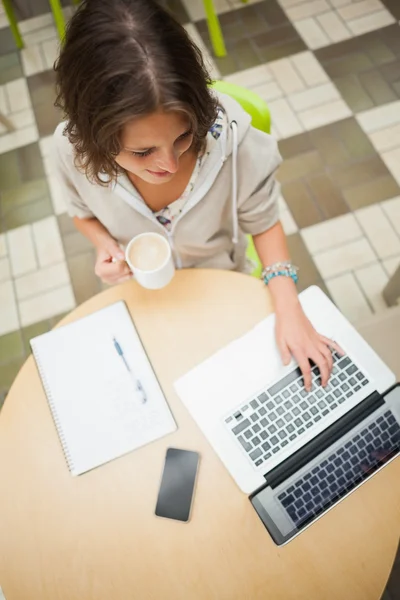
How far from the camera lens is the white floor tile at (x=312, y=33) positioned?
2.51m

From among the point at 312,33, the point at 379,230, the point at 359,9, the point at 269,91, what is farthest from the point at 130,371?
the point at 359,9

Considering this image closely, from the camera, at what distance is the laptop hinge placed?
0.92m

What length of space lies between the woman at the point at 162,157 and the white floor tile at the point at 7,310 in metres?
0.95

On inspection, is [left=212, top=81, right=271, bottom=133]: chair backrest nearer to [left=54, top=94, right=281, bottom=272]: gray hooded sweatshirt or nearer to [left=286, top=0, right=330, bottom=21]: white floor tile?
[left=54, top=94, right=281, bottom=272]: gray hooded sweatshirt

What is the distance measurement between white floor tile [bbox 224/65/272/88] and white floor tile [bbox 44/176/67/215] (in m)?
1.06

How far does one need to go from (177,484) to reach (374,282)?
1.36m

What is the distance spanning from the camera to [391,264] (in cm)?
198

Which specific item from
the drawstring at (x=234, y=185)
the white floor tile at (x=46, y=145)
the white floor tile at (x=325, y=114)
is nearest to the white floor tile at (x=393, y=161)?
the white floor tile at (x=325, y=114)

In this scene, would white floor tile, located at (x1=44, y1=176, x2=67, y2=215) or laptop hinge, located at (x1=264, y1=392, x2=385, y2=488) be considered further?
white floor tile, located at (x1=44, y1=176, x2=67, y2=215)

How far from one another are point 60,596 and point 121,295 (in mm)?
639

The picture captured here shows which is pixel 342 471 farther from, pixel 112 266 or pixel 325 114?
pixel 325 114

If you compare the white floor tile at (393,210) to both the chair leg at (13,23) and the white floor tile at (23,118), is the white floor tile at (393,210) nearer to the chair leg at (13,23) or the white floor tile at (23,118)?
the white floor tile at (23,118)

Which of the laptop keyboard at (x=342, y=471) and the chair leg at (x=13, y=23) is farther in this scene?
the chair leg at (x=13, y=23)

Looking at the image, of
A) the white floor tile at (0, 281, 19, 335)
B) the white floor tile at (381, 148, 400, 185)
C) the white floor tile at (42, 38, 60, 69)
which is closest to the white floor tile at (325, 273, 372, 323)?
the white floor tile at (381, 148, 400, 185)
